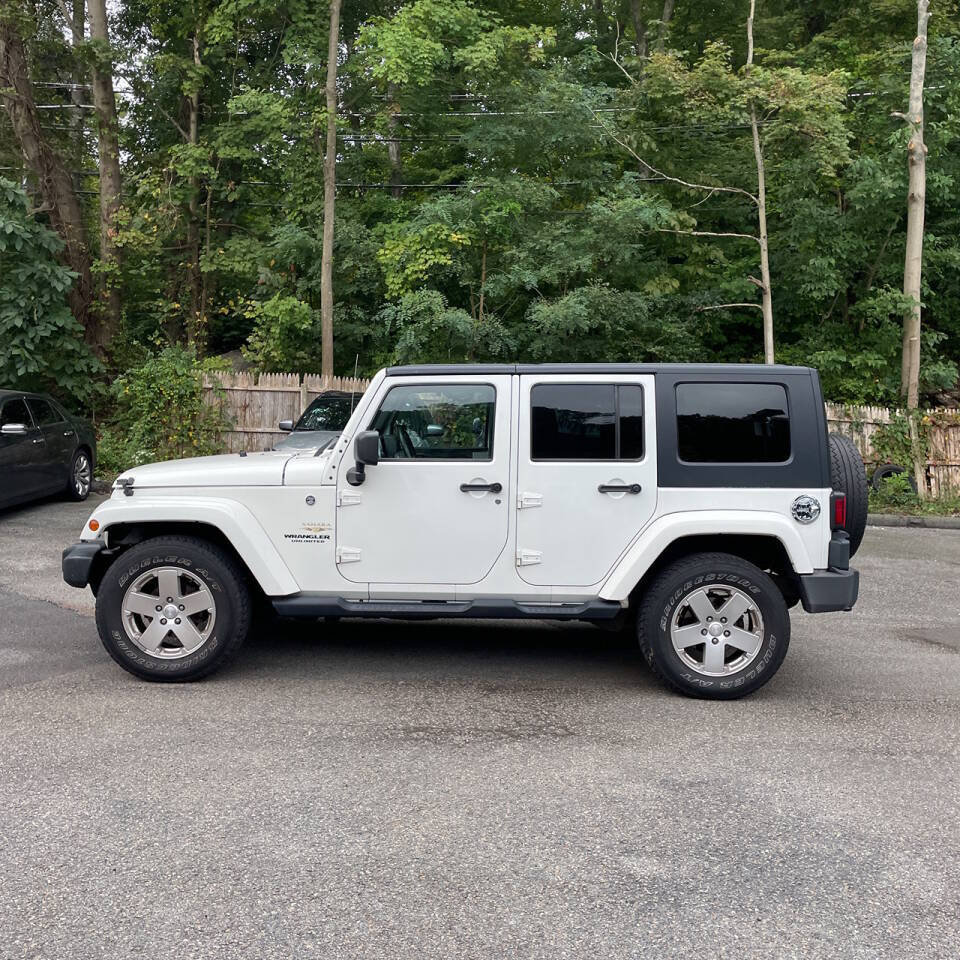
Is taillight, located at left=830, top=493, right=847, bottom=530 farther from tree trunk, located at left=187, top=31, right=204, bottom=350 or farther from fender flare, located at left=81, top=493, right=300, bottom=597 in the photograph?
tree trunk, located at left=187, top=31, right=204, bottom=350

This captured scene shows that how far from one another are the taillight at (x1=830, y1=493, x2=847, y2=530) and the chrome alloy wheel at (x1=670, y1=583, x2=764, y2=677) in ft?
2.29

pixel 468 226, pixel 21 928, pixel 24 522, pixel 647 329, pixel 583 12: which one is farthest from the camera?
pixel 583 12

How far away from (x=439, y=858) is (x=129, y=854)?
1136 mm

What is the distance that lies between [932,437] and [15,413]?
1358 cm

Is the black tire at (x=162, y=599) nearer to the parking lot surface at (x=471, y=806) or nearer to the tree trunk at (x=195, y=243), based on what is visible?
the parking lot surface at (x=471, y=806)

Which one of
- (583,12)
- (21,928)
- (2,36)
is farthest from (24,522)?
(583,12)

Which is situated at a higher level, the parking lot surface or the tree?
the tree

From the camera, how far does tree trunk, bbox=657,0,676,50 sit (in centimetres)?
2338

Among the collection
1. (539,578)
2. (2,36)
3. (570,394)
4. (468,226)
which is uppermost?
(2,36)

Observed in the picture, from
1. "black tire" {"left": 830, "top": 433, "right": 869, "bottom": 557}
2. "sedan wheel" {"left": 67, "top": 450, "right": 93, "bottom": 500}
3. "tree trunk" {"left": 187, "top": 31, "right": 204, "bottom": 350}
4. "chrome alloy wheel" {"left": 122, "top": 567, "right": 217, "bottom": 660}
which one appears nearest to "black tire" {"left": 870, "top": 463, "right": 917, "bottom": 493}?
"black tire" {"left": 830, "top": 433, "right": 869, "bottom": 557}

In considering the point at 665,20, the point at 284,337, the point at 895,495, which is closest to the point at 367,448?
→ the point at 895,495

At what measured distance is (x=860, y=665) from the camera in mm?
6117

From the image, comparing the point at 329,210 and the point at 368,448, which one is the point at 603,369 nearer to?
the point at 368,448

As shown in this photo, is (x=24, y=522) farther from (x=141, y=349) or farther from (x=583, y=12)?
(x=583, y=12)
